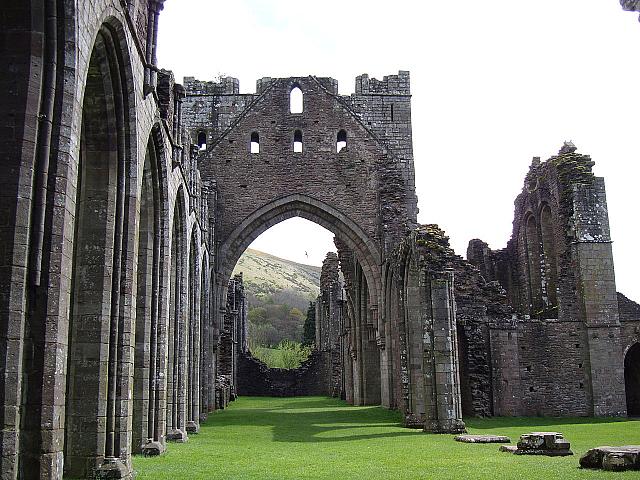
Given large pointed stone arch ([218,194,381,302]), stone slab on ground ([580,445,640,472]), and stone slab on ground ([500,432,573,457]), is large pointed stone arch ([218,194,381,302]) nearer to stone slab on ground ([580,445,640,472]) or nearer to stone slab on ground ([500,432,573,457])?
stone slab on ground ([500,432,573,457])

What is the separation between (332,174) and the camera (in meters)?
25.3

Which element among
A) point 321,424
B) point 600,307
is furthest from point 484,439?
point 600,307

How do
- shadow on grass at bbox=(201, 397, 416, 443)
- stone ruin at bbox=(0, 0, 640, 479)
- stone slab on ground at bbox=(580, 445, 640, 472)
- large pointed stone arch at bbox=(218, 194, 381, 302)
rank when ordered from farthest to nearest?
1. large pointed stone arch at bbox=(218, 194, 381, 302)
2. shadow on grass at bbox=(201, 397, 416, 443)
3. stone slab on ground at bbox=(580, 445, 640, 472)
4. stone ruin at bbox=(0, 0, 640, 479)

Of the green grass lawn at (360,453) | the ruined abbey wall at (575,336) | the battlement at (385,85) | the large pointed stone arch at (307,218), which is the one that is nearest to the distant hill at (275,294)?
the large pointed stone arch at (307,218)

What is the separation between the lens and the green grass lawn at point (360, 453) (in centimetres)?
848

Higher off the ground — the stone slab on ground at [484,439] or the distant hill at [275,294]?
the distant hill at [275,294]

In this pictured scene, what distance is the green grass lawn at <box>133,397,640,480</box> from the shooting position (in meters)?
8.48

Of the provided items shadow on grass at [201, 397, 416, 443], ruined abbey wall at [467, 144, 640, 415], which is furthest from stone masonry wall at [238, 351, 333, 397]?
ruined abbey wall at [467, 144, 640, 415]

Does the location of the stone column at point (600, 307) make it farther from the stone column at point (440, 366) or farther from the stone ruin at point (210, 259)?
the stone column at point (440, 366)

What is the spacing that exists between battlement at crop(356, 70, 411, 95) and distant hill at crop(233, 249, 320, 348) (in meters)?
44.0

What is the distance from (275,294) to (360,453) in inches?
3482

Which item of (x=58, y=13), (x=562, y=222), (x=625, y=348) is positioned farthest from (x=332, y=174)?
(x=58, y=13)

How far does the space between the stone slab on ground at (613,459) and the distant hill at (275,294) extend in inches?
2365

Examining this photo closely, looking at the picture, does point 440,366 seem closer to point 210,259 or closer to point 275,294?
point 210,259
